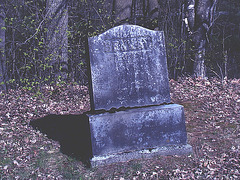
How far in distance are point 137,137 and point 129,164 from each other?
47 cm

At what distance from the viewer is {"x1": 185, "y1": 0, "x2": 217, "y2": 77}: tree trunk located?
34.8 ft

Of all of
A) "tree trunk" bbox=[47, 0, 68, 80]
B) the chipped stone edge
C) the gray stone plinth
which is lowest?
the chipped stone edge

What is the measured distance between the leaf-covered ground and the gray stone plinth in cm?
22

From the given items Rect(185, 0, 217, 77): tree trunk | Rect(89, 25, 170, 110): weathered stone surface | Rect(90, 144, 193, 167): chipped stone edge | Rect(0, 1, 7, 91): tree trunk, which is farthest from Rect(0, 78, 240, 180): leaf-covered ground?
Rect(185, 0, 217, 77): tree trunk

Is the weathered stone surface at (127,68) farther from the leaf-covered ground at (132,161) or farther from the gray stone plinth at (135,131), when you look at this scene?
the leaf-covered ground at (132,161)

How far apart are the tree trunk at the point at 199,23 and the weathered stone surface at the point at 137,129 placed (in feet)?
19.9

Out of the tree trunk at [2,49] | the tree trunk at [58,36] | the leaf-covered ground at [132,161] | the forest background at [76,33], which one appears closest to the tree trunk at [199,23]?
the forest background at [76,33]

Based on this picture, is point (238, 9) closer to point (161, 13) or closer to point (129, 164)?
point (161, 13)

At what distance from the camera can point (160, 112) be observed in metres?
4.86

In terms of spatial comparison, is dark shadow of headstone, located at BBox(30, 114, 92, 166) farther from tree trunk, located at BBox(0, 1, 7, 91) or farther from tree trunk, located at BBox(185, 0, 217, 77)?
tree trunk, located at BBox(185, 0, 217, 77)

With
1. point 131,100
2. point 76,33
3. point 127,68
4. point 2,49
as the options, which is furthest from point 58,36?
point 131,100

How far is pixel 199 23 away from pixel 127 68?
22.5 ft

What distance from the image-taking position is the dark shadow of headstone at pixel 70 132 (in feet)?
16.8

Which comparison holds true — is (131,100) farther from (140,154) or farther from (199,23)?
(199,23)
